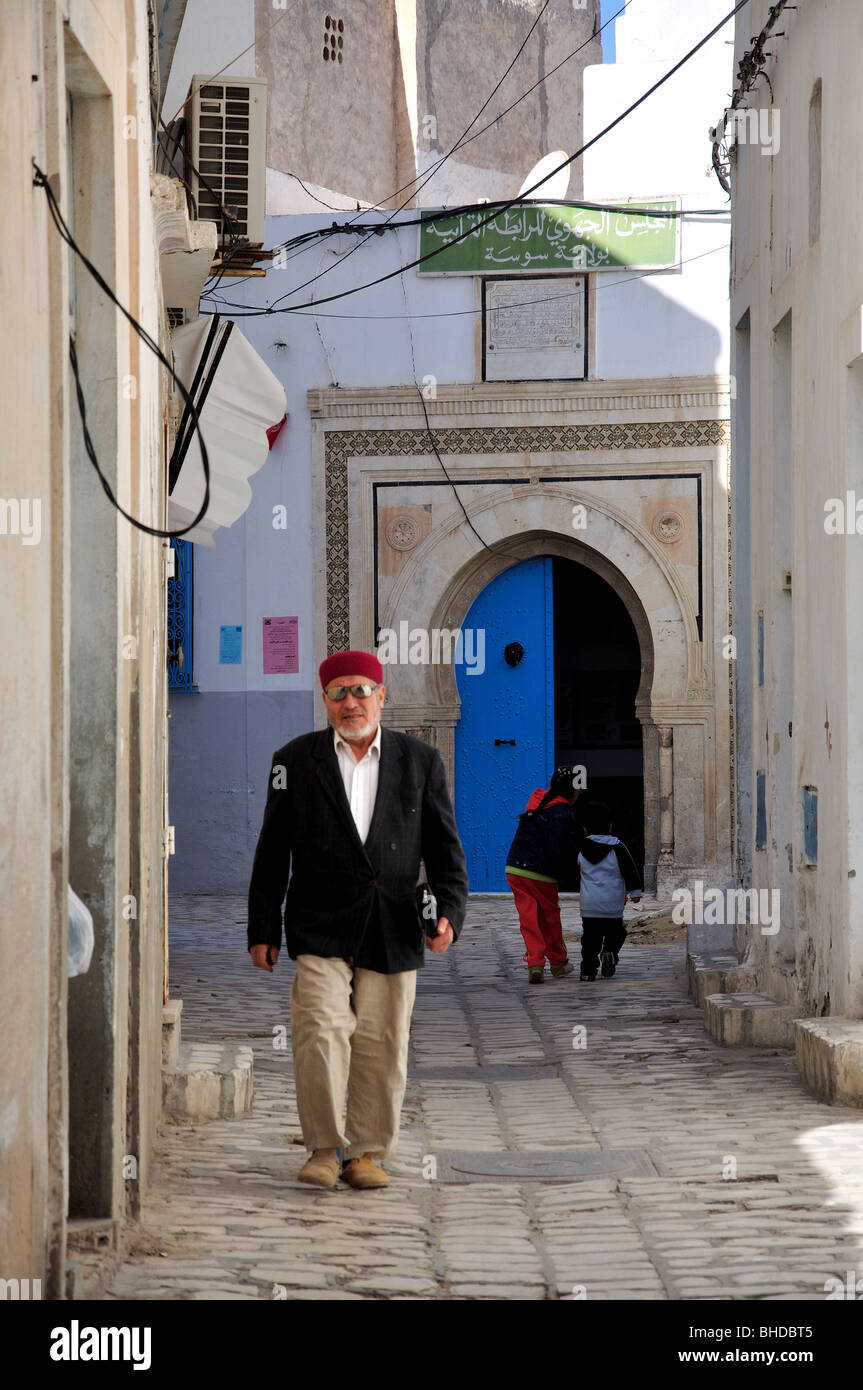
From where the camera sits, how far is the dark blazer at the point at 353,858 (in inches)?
185

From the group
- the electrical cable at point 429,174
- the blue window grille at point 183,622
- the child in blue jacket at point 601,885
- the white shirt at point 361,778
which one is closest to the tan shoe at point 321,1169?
the white shirt at point 361,778

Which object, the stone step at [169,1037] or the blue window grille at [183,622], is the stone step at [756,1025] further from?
A: the blue window grille at [183,622]

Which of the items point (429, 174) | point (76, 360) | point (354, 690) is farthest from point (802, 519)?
point (429, 174)

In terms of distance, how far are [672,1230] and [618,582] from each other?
33.0ft

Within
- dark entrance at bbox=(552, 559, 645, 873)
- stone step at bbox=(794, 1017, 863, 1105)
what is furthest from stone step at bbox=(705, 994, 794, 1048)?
dark entrance at bbox=(552, 559, 645, 873)

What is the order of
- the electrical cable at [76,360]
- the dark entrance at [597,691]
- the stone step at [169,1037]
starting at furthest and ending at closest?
the dark entrance at [597,691] → the stone step at [169,1037] → the electrical cable at [76,360]

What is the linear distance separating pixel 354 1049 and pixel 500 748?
30.6 ft

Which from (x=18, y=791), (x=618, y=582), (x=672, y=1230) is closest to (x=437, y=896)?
(x=672, y=1230)

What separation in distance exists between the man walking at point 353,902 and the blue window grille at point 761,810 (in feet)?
11.4

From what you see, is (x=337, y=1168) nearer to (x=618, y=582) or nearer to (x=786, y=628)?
(x=786, y=628)

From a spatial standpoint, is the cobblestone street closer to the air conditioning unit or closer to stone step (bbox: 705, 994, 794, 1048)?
stone step (bbox: 705, 994, 794, 1048)

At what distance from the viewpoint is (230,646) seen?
1395cm

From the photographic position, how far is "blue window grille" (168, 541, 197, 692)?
13750mm

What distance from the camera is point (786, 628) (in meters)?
7.80
